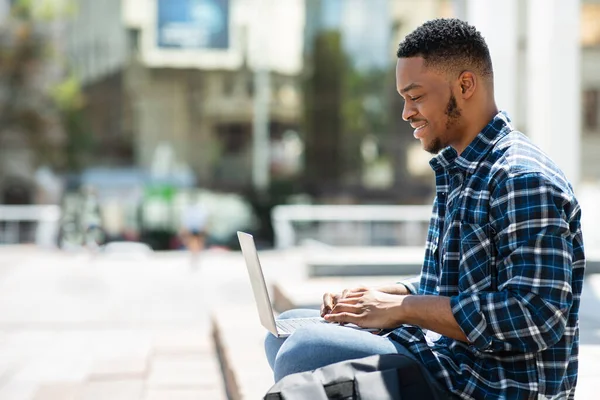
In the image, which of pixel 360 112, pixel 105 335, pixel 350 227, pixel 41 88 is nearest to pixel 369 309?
pixel 105 335

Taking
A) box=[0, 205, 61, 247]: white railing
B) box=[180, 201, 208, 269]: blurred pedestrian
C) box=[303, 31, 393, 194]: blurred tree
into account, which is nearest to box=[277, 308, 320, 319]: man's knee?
box=[180, 201, 208, 269]: blurred pedestrian

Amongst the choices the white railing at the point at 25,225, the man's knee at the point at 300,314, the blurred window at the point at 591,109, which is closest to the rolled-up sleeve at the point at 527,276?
the man's knee at the point at 300,314

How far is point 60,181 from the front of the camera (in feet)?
79.6

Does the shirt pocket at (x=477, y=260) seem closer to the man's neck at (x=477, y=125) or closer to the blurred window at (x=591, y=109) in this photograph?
the man's neck at (x=477, y=125)

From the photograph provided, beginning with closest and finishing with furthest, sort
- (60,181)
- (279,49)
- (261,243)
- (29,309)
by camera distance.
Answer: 1. (29,309)
2. (261,243)
3. (60,181)
4. (279,49)

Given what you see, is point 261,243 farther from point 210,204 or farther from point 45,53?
point 45,53

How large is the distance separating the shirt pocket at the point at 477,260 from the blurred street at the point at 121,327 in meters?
1.19

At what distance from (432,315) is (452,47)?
62cm

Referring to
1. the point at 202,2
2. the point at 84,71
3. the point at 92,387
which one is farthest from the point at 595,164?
the point at 92,387

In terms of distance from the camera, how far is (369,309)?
1993mm

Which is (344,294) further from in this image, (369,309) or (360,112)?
(360,112)

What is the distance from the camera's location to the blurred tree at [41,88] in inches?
964

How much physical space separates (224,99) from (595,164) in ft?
39.1

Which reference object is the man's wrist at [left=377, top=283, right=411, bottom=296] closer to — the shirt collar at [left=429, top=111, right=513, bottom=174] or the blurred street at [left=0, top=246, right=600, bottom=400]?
the shirt collar at [left=429, top=111, right=513, bottom=174]
